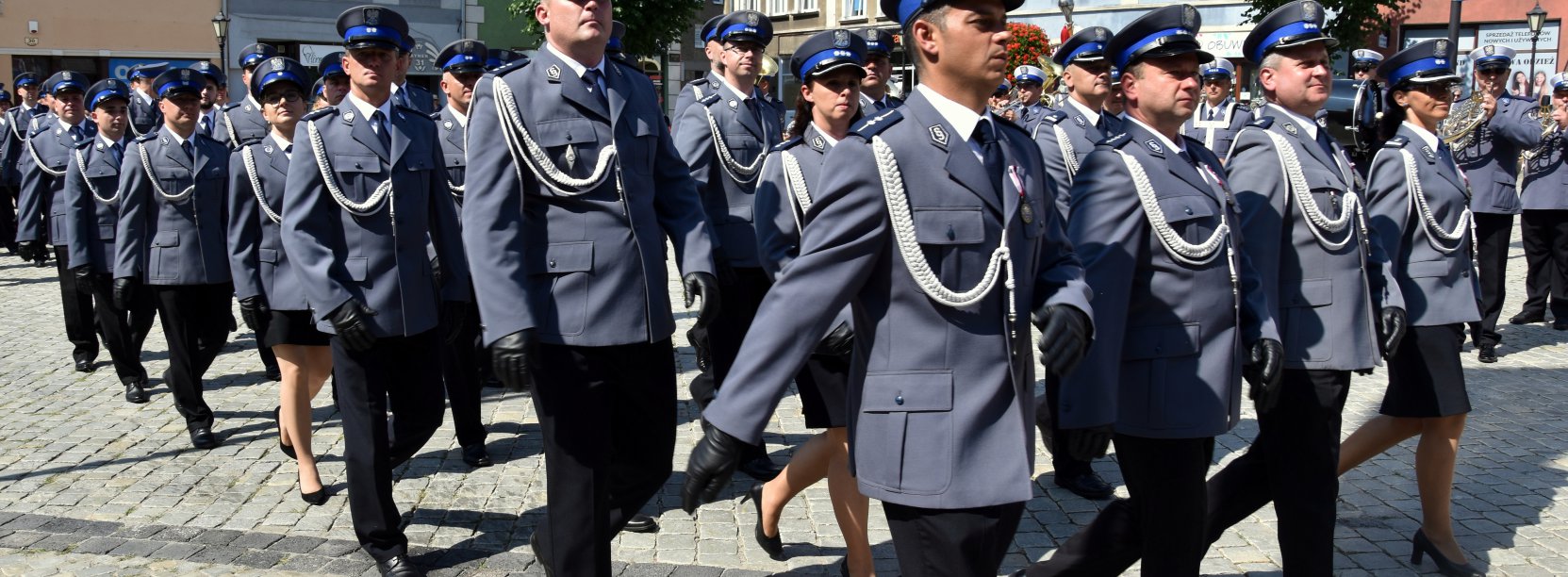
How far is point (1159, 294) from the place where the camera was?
3.85 m

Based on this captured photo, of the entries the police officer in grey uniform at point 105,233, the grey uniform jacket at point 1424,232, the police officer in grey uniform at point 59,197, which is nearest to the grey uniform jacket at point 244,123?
the police officer in grey uniform at point 105,233

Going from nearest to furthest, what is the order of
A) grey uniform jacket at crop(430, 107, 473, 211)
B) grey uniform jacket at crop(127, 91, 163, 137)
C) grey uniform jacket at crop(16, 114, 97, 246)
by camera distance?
1. grey uniform jacket at crop(430, 107, 473, 211)
2. grey uniform jacket at crop(16, 114, 97, 246)
3. grey uniform jacket at crop(127, 91, 163, 137)

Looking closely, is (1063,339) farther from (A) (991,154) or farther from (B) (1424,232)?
(B) (1424,232)

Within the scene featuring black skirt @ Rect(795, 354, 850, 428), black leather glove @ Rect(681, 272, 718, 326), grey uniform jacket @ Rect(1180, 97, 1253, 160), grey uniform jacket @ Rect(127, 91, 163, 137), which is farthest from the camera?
grey uniform jacket @ Rect(127, 91, 163, 137)

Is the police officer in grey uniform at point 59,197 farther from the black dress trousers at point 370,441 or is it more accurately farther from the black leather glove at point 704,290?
the black leather glove at point 704,290

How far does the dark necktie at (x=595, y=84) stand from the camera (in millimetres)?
4188

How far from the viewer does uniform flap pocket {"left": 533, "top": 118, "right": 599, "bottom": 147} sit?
13.4ft

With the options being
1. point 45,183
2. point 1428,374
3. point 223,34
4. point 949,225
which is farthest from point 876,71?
point 223,34

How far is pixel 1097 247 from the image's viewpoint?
3.79 m

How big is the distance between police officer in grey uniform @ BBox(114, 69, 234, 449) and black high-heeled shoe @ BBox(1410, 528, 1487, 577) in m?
5.91

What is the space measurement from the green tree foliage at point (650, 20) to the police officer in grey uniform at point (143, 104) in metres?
15.8

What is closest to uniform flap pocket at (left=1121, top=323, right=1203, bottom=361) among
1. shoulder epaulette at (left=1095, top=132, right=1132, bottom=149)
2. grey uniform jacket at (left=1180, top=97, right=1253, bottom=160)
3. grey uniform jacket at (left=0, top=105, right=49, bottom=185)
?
shoulder epaulette at (left=1095, top=132, right=1132, bottom=149)

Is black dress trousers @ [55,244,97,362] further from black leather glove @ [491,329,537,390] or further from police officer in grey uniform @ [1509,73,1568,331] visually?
police officer in grey uniform @ [1509,73,1568,331]

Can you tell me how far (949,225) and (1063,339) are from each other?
0.37m
